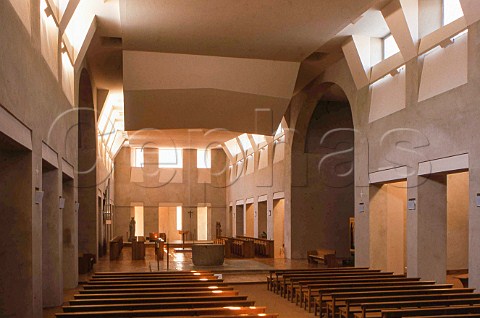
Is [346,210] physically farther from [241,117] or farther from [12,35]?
[12,35]

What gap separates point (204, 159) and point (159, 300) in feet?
78.7

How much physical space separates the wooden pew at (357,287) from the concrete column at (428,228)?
1905mm

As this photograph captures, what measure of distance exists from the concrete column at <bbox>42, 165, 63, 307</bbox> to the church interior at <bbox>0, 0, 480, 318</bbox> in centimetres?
3

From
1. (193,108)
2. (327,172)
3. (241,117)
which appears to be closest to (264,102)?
(241,117)

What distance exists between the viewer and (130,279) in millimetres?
9219

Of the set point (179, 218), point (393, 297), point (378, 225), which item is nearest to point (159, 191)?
point (179, 218)

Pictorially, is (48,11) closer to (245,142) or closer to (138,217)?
(245,142)

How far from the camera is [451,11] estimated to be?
9.88 metres

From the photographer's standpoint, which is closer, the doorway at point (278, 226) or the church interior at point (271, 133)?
the church interior at point (271, 133)

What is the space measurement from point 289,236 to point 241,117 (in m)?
5.48

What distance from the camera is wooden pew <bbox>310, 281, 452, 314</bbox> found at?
Result: 8.03m

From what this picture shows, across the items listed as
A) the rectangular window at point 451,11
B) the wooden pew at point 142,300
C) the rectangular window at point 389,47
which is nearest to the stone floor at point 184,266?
the rectangular window at point 389,47

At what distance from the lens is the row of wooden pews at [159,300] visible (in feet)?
18.8

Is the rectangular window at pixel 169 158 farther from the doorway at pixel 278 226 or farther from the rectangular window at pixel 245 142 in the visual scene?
the doorway at pixel 278 226
